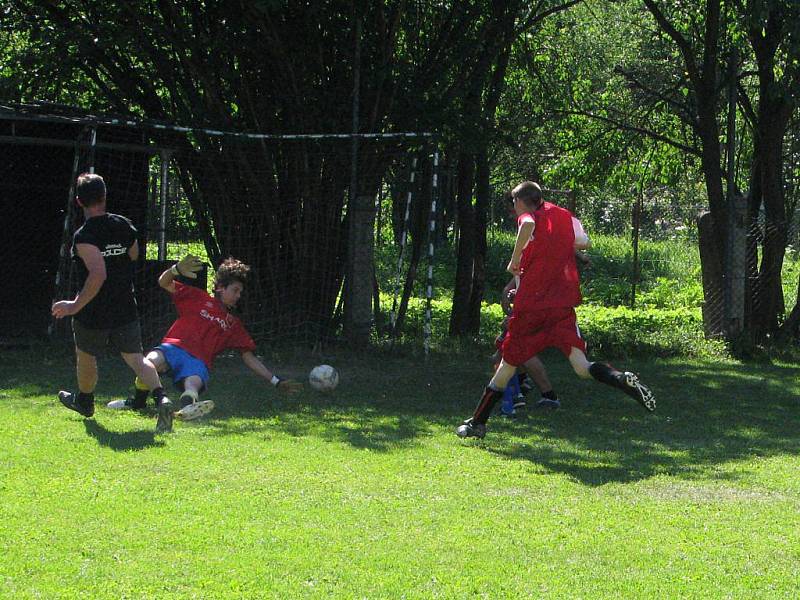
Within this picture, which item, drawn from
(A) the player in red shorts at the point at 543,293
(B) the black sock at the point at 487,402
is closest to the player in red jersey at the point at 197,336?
(B) the black sock at the point at 487,402

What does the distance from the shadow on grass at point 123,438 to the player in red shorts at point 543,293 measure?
2.39 metres

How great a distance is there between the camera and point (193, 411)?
840cm

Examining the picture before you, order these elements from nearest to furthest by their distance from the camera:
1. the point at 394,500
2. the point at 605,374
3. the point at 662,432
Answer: the point at 394,500 → the point at 605,374 → the point at 662,432

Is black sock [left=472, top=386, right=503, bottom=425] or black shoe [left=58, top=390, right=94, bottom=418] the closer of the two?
black sock [left=472, top=386, right=503, bottom=425]

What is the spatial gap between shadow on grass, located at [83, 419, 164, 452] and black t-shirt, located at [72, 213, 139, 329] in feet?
2.43

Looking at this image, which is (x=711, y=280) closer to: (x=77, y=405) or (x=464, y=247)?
(x=464, y=247)

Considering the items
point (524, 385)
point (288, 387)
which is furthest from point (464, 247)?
point (288, 387)

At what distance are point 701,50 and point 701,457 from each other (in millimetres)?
10326

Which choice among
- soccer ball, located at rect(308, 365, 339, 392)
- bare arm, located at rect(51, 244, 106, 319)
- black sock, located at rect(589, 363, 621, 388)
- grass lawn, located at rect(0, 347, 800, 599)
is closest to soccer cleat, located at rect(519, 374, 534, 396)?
grass lawn, located at rect(0, 347, 800, 599)

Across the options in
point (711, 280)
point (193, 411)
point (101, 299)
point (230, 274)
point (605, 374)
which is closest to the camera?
point (605, 374)

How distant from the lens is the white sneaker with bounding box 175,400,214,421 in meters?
8.38

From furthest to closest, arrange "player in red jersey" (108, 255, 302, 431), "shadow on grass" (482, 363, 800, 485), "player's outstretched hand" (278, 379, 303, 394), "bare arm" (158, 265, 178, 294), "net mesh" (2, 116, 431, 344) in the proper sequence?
"net mesh" (2, 116, 431, 344), "player's outstretched hand" (278, 379, 303, 394), "player in red jersey" (108, 255, 302, 431), "bare arm" (158, 265, 178, 294), "shadow on grass" (482, 363, 800, 485)

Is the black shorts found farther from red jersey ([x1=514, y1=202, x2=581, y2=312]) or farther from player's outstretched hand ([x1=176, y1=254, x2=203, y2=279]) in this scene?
red jersey ([x1=514, y1=202, x2=581, y2=312])

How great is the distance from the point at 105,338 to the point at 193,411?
2.72ft
